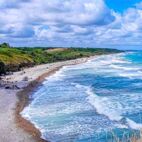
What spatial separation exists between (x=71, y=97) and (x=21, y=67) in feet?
193

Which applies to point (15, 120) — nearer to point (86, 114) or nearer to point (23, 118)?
point (23, 118)

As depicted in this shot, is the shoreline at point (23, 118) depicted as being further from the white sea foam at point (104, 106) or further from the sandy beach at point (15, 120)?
the white sea foam at point (104, 106)

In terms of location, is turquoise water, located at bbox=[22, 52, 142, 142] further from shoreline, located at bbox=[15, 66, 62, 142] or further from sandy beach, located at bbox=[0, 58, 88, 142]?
sandy beach, located at bbox=[0, 58, 88, 142]

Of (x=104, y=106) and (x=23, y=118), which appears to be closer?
(x=23, y=118)

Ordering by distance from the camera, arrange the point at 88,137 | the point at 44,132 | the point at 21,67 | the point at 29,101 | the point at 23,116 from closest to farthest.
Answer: the point at 88,137 → the point at 44,132 → the point at 23,116 → the point at 29,101 → the point at 21,67

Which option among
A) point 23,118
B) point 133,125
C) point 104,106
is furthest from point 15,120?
point 133,125

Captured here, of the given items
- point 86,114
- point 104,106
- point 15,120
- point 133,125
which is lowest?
point 15,120

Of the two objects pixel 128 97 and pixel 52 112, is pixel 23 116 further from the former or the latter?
pixel 128 97

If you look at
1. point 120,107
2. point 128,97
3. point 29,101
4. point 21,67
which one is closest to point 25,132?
point 120,107

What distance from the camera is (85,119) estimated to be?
103ft

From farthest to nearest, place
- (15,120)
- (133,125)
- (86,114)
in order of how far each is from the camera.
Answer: (86,114), (15,120), (133,125)

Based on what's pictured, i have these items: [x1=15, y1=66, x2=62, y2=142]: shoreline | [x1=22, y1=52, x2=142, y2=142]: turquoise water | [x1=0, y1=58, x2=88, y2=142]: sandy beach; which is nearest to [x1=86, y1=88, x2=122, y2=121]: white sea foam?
[x1=22, y1=52, x2=142, y2=142]: turquoise water

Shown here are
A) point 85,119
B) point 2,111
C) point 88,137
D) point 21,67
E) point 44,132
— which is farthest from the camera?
point 21,67

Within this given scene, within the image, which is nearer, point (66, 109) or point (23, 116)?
point (23, 116)
